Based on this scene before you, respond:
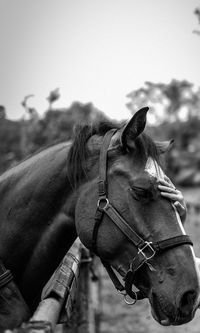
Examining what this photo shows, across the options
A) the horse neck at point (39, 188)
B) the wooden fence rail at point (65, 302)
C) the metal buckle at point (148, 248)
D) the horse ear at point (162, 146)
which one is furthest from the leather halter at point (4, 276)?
the horse ear at point (162, 146)

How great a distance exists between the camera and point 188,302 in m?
2.27

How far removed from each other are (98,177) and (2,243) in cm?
83

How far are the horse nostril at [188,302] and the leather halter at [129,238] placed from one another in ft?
0.93

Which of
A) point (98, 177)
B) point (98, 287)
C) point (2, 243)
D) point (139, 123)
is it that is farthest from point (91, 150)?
point (98, 287)

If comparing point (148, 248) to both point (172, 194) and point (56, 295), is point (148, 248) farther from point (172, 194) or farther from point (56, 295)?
point (56, 295)

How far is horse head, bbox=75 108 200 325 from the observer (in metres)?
2.30

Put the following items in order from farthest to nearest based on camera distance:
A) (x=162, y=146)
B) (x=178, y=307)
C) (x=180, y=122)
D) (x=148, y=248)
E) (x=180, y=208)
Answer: (x=180, y=122)
(x=162, y=146)
(x=180, y=208)
(x=148, y=248)
(x=178, y=307)

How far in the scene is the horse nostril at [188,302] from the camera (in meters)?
2.24

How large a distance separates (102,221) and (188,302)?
2.38 feet

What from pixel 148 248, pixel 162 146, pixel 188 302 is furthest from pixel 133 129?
pixel 188 302

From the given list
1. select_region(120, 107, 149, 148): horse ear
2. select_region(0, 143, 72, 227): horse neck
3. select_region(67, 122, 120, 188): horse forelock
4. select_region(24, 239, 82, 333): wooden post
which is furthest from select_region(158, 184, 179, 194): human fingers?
select_region(24, 239, 82, 333): wooden post

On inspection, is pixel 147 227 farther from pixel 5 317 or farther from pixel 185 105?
pixel 185 105

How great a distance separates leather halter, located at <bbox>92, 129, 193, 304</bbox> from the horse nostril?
28 cm

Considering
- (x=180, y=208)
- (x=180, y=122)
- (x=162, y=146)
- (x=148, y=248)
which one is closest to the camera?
(x=148, y=248)
